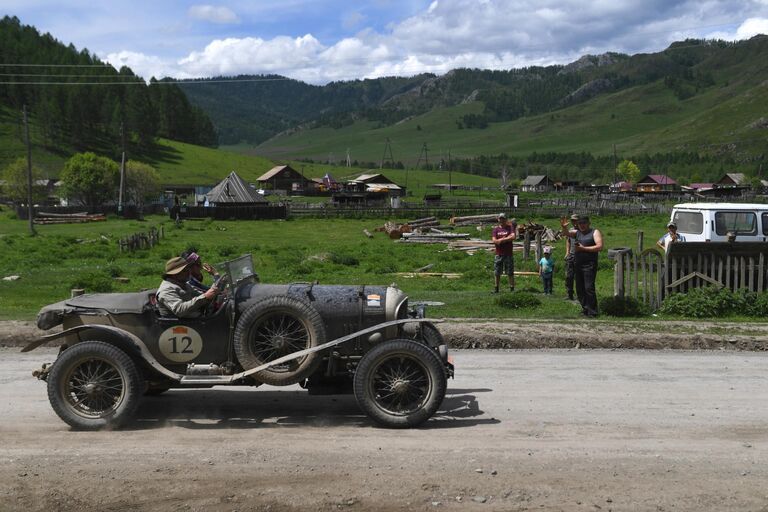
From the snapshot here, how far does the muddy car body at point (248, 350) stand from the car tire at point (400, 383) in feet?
0.04

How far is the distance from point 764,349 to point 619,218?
2391 inches

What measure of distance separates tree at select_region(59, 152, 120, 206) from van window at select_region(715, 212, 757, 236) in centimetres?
7689

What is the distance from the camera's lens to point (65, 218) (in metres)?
67.9

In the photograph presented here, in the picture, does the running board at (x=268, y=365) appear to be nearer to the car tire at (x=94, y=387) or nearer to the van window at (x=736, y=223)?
the car tire at (x=94, y=387)

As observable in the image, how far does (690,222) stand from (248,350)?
17.6m

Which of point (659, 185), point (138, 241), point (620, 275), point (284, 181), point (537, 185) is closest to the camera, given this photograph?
point (620, 275)

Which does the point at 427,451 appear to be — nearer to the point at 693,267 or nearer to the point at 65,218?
the point at 693,267

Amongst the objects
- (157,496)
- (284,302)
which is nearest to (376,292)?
(284,302)

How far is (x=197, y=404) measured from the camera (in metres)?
9.82

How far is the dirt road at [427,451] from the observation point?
6.61m


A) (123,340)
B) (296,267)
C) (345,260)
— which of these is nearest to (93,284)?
(296,267)

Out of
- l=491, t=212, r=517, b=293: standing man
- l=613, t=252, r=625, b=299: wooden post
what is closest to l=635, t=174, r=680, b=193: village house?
l=491, t=212, r=517, b=293: standing man

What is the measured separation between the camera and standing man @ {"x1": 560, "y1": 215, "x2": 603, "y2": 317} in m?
15.2

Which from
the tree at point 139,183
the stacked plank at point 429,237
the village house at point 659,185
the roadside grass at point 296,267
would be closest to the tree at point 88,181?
the tree at point 139,183
